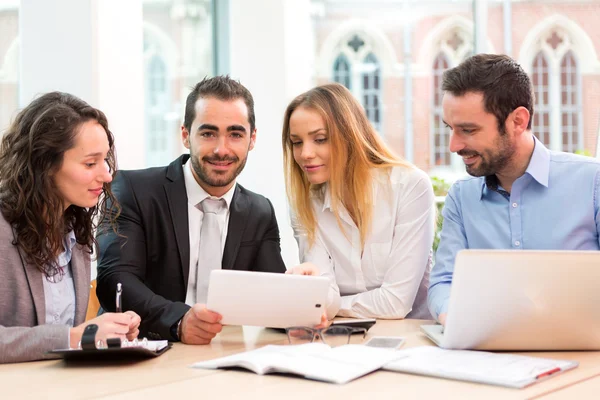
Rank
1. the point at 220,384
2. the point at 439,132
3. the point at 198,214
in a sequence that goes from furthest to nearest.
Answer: the point at 439,132
the point at 198,214
the point at 220,384

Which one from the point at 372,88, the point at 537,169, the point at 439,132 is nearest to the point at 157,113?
the point at 537,169

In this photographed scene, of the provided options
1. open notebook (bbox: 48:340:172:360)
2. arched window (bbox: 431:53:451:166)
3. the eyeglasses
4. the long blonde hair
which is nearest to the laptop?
the eyeglasses

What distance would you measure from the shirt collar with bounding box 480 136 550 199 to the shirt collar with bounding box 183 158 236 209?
3.35 feet

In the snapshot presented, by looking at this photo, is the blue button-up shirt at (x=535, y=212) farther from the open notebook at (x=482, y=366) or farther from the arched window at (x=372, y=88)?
the arched window at (x=372, y=88)

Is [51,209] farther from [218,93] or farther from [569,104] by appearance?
[569,104]

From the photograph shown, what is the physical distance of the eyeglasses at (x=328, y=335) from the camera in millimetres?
1989

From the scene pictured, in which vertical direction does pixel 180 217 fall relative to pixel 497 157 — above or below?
below

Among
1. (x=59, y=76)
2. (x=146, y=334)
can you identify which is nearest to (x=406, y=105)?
(x=59, y=76)

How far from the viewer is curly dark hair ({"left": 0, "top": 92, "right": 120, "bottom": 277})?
2.15 m

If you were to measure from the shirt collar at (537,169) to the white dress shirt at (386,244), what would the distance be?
1.22ft

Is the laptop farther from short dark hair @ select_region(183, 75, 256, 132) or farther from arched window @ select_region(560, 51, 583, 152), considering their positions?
arched window @ select_region(560, 51, 583, 152)

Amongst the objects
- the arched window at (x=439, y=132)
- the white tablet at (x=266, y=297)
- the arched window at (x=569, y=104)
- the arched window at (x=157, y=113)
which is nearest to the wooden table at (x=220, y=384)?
Answer: the white tablet at (x=266, y=297)

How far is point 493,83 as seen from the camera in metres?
2.53

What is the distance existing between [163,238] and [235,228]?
29 centimetres
